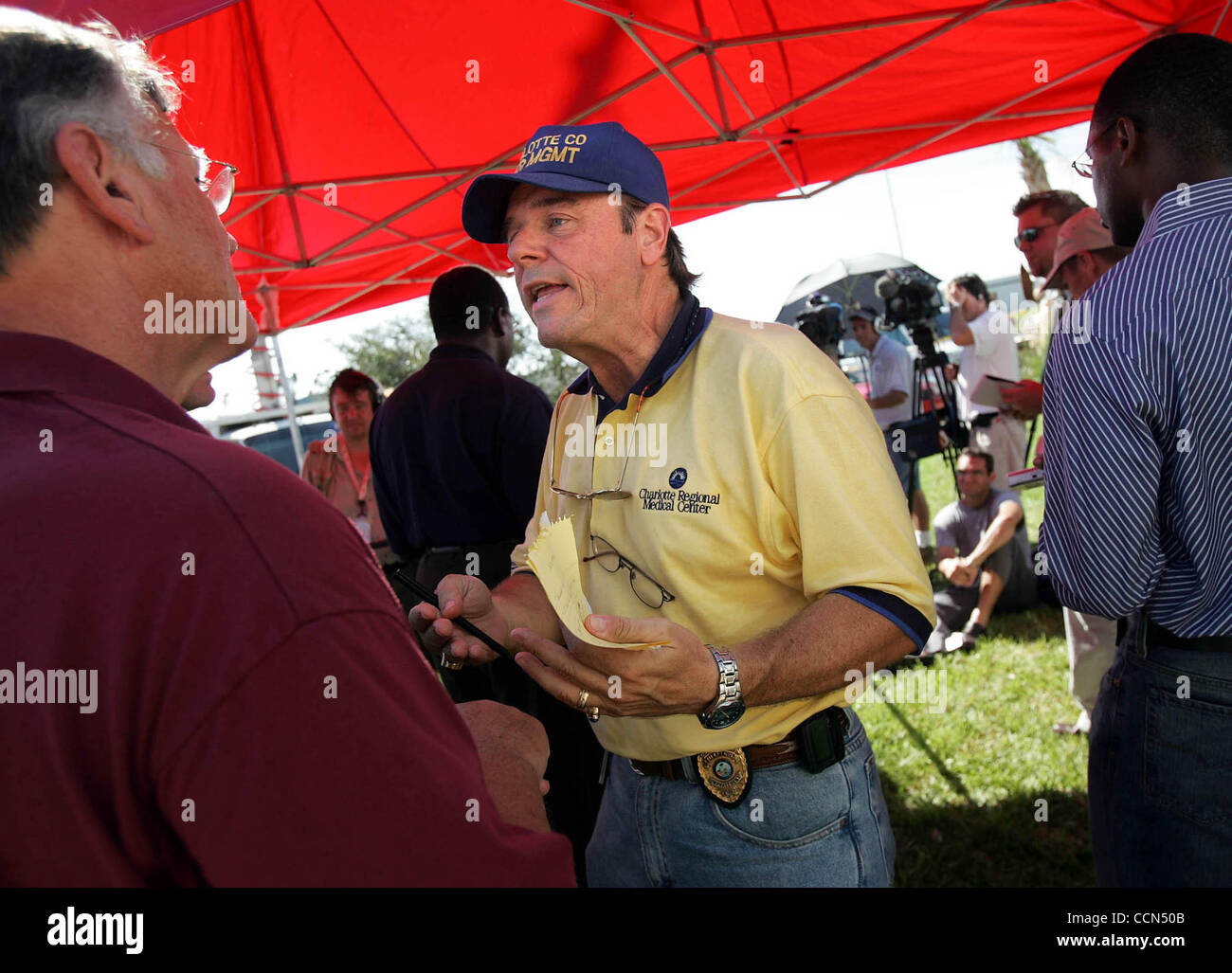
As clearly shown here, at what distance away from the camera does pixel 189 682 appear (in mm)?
745

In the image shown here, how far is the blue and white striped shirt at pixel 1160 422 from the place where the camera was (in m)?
1.64

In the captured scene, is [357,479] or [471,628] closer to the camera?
[471,628]

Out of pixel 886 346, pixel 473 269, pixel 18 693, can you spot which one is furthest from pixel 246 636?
pixel 886 346

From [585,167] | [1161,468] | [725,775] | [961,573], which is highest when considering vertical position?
[585,167]

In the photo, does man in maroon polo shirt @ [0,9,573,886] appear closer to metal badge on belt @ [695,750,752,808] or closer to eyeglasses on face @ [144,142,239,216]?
eyeglasses on face @ [144,142,239,216]

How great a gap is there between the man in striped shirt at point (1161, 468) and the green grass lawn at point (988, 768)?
129 centimetres

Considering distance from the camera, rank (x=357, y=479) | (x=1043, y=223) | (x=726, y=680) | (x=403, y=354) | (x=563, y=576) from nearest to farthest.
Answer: (x=563, y=576) → (x=726, y=680) → (x=1043, y=223) → (x=357, y=479) → (x=403, y=354)

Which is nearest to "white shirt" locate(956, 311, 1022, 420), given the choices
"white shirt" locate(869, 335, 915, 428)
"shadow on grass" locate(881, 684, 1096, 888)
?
"white shirt" locate(869, 335, 915, 428)

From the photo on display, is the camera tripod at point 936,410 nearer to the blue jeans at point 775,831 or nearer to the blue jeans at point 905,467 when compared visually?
the blue jeans at point 905,467

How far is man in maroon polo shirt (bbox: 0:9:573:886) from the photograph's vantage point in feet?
2.44

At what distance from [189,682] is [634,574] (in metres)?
1.07

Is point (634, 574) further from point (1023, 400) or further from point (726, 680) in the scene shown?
point (1023, 400)
